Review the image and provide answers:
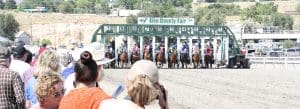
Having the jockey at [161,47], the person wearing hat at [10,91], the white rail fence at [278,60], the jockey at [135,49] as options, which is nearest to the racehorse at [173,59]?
the jockey at [161,47]

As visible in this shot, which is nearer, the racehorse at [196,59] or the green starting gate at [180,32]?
the racehorse at [196,59]

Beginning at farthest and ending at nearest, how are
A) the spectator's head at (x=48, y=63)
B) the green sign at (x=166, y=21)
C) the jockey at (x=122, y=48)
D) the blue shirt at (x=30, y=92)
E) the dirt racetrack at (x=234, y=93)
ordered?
the green sign at (x=166, y=21)
the jockey at (x=122, y=48)
the dirt racetrack at (x=234, y=93)
the blue shirt at (x=30, y=92)
the spectator's head at (x=48, y=63)

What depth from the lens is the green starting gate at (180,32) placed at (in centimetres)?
4197

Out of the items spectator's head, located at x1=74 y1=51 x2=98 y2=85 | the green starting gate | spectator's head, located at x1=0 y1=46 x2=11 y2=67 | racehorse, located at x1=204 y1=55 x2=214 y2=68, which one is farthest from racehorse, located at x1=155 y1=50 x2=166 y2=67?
spectator's head, located at x1=74 y1=51 x2=98 y2=85

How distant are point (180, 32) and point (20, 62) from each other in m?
33.7

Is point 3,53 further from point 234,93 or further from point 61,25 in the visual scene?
point 61,25

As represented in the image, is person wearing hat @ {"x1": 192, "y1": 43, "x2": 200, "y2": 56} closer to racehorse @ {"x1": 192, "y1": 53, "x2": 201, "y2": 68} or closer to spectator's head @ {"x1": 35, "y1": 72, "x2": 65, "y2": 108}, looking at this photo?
racehorse @ {"x1": 192, "y1": 53, "x2": 201, "y2": 68}

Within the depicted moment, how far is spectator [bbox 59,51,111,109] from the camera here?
204 inches

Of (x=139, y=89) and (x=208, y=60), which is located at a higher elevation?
(x=139, y=89)

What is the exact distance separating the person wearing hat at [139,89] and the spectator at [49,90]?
121 cm

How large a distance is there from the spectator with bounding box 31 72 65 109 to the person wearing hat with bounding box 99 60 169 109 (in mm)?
1215

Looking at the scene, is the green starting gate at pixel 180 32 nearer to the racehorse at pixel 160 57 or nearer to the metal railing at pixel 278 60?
the racehorse at pixel 160 57

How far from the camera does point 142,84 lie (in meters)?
4.68

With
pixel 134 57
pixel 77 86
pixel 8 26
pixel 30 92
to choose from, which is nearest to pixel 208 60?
pixel 134 57
